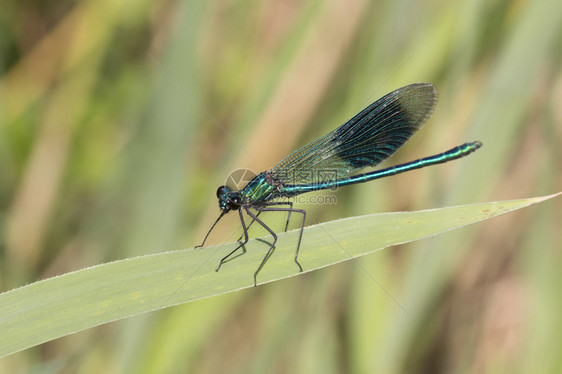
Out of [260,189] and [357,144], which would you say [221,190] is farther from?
[357,144]

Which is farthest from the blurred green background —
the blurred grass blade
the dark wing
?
the blurred grass blade

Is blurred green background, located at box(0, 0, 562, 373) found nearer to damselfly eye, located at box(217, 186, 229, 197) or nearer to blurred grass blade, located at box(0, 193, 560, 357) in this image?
damselfly eye, located at box(217, 186, 229, 197)

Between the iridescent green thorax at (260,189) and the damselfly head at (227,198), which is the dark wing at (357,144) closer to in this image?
the iridescent green thorax at (260,189)

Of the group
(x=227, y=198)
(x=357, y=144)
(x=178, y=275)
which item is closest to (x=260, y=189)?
(x=227, y=198)

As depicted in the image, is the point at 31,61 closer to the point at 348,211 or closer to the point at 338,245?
the point at 348,211

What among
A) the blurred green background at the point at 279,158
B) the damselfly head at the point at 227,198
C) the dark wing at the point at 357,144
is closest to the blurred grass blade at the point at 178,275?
the blurred green background at the point at 279,158
